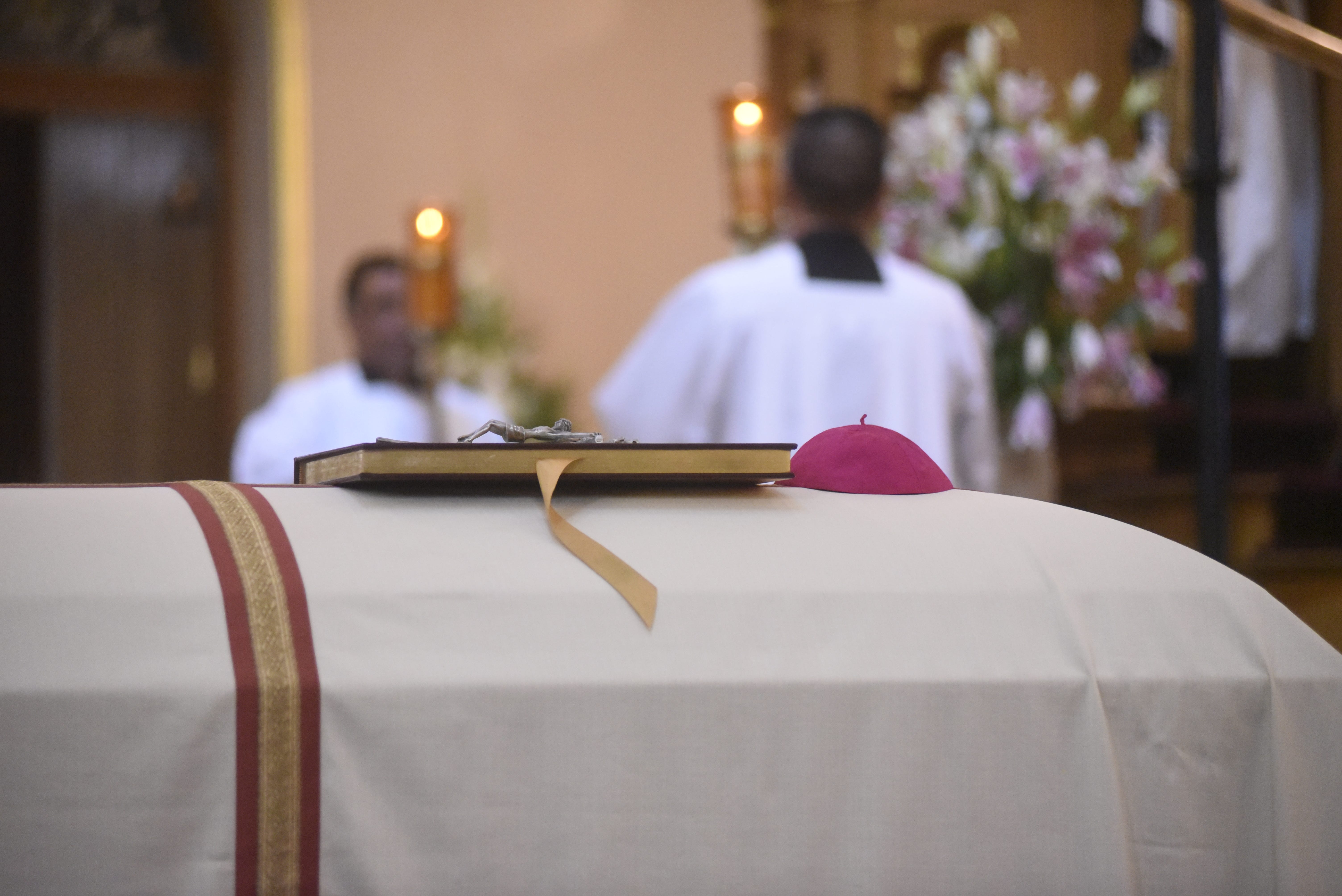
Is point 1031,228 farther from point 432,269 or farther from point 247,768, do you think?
point 247,768

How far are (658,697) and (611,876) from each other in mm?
129

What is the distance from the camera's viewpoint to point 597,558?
1.04m

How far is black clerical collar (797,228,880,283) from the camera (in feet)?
9.39

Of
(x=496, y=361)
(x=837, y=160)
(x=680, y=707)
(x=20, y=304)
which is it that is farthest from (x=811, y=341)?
(x=20, y=304)

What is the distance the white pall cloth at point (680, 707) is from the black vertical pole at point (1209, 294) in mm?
978

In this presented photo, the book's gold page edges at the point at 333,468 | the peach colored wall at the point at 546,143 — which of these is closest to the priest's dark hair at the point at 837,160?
the book's gold page edges at the point at 333,468

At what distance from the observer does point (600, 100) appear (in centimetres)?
576

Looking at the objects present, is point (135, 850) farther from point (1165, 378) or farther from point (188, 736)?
point (1165, 378)

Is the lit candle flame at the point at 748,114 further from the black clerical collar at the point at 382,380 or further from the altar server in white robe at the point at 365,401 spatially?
the black clerical collar at the point at 382,380

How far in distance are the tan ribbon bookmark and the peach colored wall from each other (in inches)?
181

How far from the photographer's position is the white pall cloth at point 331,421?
3703 mm

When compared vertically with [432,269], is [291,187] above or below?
above

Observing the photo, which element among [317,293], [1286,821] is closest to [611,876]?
[1286,821]

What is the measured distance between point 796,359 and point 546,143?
10.3 feet
